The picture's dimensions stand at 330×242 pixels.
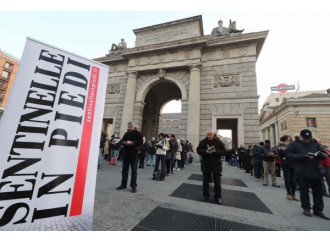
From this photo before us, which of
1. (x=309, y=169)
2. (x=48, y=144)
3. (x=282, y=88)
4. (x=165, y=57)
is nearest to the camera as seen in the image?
(x=48, y=144)

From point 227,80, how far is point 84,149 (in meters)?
14.1

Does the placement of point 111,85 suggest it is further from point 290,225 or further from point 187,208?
point 290,225

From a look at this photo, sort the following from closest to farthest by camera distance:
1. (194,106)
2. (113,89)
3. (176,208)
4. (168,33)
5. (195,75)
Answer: (176,208) → (194,106) → (195,75) → (168,33) → (113,89)

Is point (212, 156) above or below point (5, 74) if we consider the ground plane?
below

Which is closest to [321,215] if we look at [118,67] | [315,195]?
[315,195]

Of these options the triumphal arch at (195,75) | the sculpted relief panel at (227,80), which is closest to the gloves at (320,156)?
the triumphal arch at (195,75)

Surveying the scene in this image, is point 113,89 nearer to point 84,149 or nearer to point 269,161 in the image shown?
point 269,161

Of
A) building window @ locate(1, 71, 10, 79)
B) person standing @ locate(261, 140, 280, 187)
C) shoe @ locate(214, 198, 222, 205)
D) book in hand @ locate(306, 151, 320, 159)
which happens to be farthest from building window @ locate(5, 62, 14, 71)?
book in hand @ locate(306, 151, 320, 159)

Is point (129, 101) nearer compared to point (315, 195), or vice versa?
point (315, 195)

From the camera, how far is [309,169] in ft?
11.0

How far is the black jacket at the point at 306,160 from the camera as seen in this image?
10.7ft

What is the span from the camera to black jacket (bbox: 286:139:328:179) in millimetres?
3273

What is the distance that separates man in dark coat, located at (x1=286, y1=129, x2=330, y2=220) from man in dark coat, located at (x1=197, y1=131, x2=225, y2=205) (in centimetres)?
165

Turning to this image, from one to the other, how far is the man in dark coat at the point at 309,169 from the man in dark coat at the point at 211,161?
165 cm
